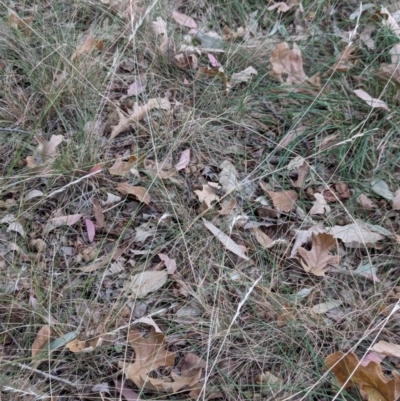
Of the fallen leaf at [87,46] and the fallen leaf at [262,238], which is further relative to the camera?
the fallen leaf at [87,46]

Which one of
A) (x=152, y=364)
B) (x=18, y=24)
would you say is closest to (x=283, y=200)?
(x=152, y=364)

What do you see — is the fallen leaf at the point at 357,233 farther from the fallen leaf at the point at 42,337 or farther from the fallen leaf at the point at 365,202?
the fallen leaf at the point at 42,337

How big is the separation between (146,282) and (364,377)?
0.66m

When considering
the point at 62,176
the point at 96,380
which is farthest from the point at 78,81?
the point at 96,380

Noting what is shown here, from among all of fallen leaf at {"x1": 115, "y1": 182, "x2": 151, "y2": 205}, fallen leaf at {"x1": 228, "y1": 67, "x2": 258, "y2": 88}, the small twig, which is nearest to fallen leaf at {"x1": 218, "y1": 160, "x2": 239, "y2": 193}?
fallen leaf at {"x1": 115, "y1": 182, "x2": 151, "y2": 205}

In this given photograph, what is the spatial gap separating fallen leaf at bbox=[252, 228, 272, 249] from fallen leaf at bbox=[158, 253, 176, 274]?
28 cm

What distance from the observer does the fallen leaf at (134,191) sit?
182cm

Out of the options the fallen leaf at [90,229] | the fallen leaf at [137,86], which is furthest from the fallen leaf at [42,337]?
the fallen leaf at [137,86]

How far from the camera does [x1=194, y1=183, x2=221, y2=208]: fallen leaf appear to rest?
5.97 feet

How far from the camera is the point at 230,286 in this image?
5.43 ft

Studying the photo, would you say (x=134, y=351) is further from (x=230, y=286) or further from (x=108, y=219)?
(x=108, y=219)

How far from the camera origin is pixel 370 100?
211 cm

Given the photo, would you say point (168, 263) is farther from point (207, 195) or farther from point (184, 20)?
point (184, 20)

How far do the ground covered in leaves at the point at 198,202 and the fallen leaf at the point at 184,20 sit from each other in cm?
1
